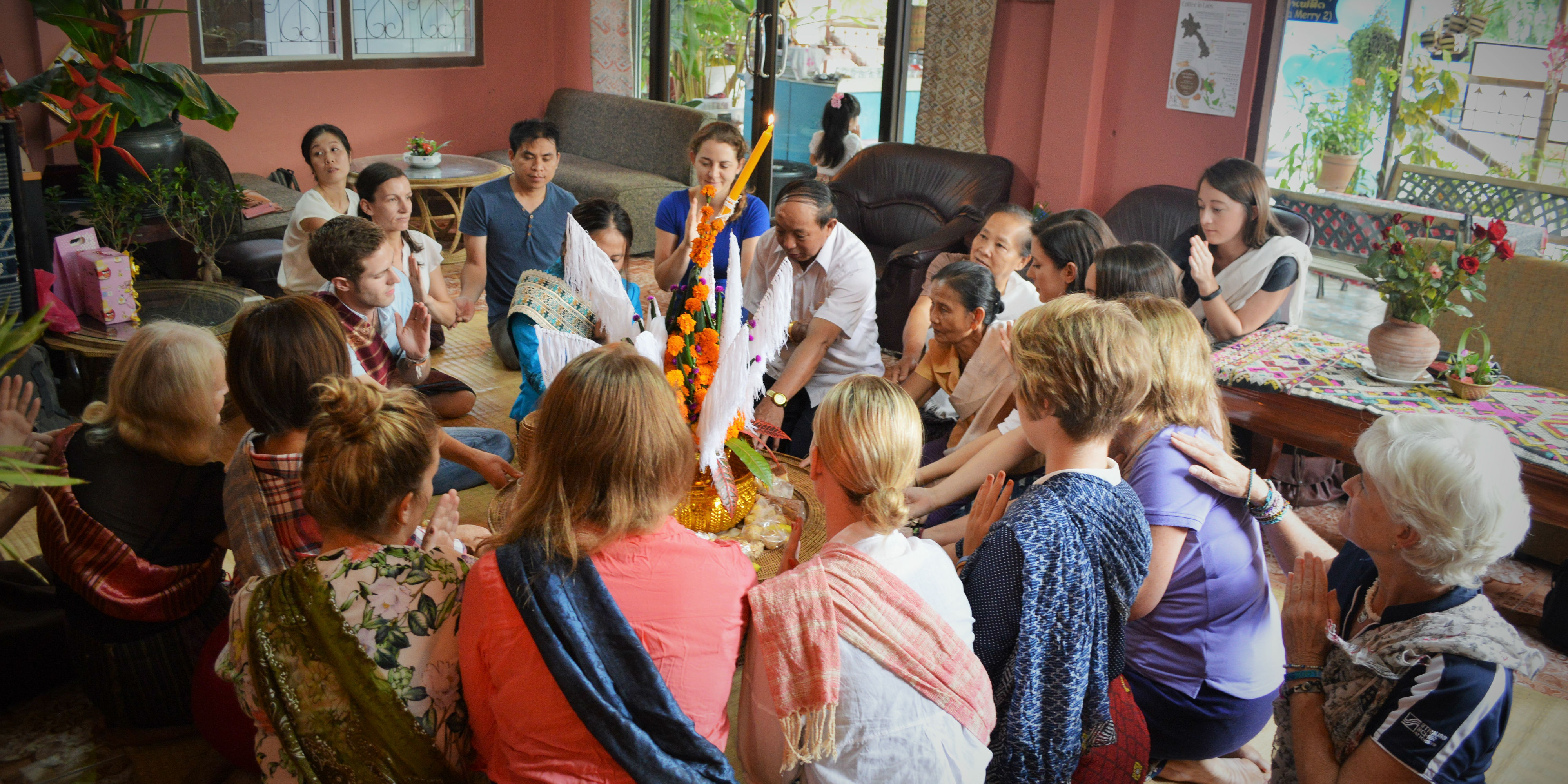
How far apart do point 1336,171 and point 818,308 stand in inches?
101

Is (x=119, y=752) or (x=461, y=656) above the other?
(x=461, y=656)

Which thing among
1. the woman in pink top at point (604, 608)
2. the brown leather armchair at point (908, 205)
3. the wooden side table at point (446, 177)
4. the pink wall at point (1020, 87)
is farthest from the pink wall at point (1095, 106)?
the woman in pink top at point (604, 608)

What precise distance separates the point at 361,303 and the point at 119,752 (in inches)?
51.3

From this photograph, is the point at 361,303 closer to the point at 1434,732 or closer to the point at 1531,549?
the point at 1434,732

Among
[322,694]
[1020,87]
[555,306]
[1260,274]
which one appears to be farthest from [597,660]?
[1020,87]

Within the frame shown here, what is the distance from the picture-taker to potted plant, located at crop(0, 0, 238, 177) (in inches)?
147

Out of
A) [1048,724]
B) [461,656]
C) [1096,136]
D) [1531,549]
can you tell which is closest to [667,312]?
[461,656]

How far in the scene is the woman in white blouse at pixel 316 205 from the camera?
12.8ft

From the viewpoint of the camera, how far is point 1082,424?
176 cm

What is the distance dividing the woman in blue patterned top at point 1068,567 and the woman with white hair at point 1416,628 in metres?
0.28

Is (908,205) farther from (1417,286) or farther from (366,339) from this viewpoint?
(366,339)

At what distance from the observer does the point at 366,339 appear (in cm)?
306

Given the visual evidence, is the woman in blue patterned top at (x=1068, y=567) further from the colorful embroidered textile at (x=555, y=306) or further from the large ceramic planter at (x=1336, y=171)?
the large ceramic planter at (x=1336, y=171)

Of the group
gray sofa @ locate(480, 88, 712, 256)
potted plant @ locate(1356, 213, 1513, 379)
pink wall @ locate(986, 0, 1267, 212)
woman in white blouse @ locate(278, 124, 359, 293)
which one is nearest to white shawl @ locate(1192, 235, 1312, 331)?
potted plant @ locate(1356, 213, 1513, 379)
